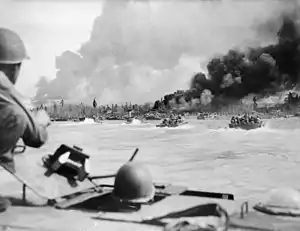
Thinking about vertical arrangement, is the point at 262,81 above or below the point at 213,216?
above

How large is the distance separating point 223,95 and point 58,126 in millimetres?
1446

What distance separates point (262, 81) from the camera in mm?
3506

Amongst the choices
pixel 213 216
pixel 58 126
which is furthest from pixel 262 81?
pixel 58 126

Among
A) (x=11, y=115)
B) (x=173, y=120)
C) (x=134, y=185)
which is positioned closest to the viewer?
(x=134, y=185)

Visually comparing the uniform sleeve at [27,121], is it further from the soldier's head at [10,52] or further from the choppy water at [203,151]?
the choppy water at [203,151]

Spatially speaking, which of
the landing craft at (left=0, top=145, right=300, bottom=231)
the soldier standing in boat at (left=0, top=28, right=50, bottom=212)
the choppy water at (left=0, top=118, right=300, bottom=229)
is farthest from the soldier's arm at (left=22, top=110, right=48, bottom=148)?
the choppy water at (left=0, top=118, right=300, bottom=229)

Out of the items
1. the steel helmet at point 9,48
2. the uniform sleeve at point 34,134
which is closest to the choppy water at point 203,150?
the uniform sleeve at point 34,134

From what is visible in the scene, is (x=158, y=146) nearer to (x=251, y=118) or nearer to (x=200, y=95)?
(x=200, y=95)

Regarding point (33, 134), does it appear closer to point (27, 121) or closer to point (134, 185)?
point (27, 121)

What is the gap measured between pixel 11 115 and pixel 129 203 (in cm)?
98

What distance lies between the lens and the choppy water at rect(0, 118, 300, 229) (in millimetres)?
3363

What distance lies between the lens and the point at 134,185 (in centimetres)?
294

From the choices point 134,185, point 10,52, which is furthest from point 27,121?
point 134,185

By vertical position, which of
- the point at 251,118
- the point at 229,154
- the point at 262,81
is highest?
the point at 262,81
